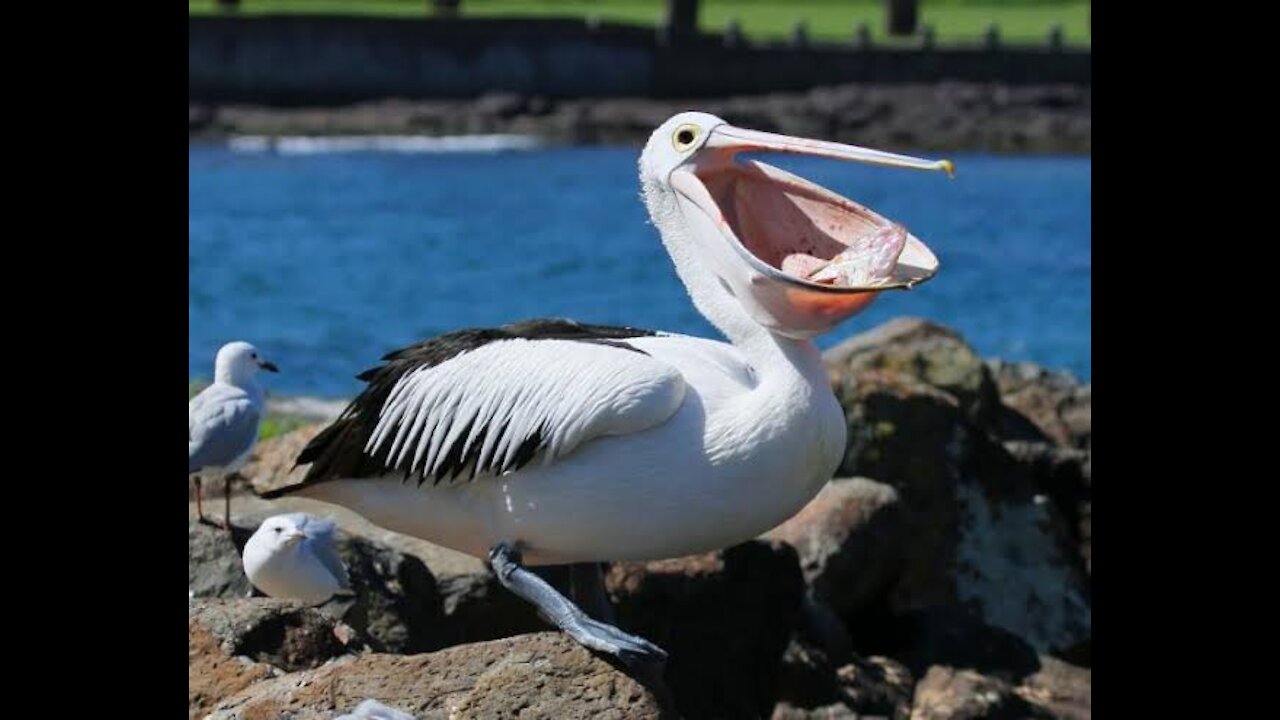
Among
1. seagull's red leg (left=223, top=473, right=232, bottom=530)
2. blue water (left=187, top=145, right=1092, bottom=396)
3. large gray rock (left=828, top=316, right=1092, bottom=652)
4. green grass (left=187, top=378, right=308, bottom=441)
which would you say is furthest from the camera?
blue water (left=187, top=145, right=1092, bottom=396)

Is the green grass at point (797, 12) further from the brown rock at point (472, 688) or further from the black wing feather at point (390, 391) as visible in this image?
the brown rock at point (472, 688)

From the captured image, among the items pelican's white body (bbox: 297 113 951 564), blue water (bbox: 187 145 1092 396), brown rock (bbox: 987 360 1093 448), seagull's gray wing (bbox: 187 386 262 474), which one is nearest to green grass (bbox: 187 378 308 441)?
seagull's gray wing (bbox: 187 386 262 474)

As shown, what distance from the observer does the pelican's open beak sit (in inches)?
180

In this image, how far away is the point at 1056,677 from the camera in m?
7.78

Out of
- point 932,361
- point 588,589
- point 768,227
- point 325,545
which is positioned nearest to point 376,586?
point 325,545

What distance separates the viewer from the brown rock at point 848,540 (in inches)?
287

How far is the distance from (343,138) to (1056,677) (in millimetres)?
33096

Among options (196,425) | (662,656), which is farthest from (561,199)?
(662,656)

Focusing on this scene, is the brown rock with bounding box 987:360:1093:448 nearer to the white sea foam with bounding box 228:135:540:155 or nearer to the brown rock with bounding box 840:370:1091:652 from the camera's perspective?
the brown rock with bounding box 840:370:1091:652

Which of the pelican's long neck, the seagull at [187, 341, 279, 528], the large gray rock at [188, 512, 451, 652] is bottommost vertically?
the large gray rock at [188, 512, 451, 652]

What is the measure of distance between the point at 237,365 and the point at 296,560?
205cm

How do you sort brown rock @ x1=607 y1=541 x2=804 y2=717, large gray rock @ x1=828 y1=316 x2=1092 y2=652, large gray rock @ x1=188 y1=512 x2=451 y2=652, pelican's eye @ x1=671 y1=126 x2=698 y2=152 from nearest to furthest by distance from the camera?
pelican's eye @ x1=671 y1=126 x2=698 y2=152 < large gray rock @ x1=188 y1=512 x2=451 y2=652 < brown rock @ x1=607 y1=541 x2=804 y2=717 < large gray rock @ x1=828 y1=316 x2=1092 y2=652
